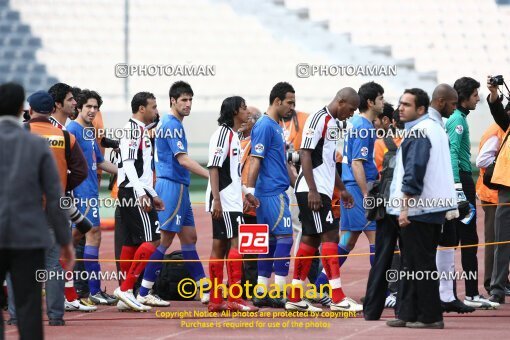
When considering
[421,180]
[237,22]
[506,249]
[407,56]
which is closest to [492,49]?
Result: [407,56]

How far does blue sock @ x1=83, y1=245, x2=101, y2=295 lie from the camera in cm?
1239

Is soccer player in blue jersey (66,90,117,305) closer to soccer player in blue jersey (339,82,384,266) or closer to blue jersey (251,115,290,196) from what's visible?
blue jersey (251,115,290,196)

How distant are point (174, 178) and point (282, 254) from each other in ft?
4.35

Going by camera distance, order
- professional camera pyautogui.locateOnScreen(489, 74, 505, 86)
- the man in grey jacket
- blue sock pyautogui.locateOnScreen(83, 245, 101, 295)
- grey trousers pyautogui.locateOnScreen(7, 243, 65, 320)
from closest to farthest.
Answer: the man in grey jacket < grey trousers pyautogui.locateOnScreen(7, 243, 65, 320) < professional camera pyautogui.locateOnScreen(489, 74, 505, 86) < blue sock pyautogui.locateOnScreen(83, 245, 101, 295)

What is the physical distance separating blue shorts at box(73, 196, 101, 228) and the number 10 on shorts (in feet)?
5.97

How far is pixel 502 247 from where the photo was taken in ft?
40.0

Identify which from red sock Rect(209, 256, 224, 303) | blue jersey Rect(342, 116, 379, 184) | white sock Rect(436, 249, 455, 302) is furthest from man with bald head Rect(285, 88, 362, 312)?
white sock Rect(436, 249, 455, 302)

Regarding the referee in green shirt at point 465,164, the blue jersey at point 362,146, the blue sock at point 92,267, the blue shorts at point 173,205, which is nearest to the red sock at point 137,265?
the blue shorts at point 173,205

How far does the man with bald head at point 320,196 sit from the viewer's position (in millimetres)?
11273

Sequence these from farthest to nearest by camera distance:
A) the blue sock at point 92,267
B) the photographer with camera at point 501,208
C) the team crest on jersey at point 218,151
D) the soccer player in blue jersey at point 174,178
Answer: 1. the blue sock at point 92,267
2. the photographer with camera at point 501,208
3. the soccer player in blue jersey at point 174,178
4. the team crest on jersey at point 218,151

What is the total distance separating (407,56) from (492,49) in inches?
110

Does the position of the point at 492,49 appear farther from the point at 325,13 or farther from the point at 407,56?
the point at 325,13

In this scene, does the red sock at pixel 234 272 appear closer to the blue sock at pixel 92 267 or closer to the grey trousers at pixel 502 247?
the blue sock at pixel 92 267

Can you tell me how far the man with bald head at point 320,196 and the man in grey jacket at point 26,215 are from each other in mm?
4212
